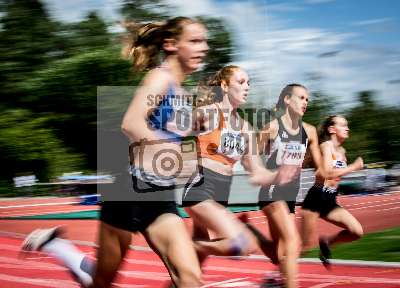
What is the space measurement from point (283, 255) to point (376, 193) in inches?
1137

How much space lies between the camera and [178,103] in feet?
10.2

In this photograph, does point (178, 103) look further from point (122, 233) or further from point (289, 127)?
point (289, 127)

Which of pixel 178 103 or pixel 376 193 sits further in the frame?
pixel 376 193

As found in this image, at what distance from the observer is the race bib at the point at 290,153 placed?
4719mm

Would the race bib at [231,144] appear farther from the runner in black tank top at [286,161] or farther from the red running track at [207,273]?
the red running track at [207,273]

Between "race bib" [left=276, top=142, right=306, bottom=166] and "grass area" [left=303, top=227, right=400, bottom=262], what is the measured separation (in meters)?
3.19

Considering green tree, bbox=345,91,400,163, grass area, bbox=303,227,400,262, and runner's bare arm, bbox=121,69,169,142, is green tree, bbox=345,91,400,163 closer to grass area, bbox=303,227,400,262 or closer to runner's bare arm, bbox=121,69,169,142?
grass area, bbox=303,227,400,262

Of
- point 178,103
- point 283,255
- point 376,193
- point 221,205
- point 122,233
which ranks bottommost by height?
point 376,193

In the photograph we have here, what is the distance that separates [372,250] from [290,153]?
427cm

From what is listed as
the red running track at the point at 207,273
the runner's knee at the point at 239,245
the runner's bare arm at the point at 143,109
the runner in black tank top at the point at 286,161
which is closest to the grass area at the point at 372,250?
the red running track at the point at 207,273

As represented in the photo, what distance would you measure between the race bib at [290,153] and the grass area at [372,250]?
10.5 feet

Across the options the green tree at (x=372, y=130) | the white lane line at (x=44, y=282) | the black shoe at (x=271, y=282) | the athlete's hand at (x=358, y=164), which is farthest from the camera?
the green tree at (x=372, y=130)

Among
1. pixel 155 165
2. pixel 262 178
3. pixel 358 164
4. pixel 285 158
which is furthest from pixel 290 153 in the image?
pixel 155 165

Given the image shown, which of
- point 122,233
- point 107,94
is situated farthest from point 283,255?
point 107,94
